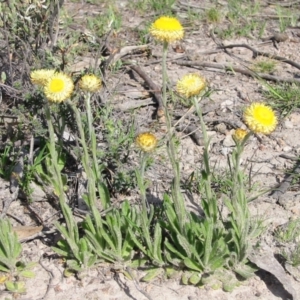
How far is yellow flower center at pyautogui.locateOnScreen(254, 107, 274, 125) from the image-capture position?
242cm

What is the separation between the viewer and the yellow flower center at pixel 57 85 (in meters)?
2.47

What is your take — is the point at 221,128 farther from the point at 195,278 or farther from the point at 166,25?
the point at 166,25

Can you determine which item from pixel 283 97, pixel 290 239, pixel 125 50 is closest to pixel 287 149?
pixel 283 97

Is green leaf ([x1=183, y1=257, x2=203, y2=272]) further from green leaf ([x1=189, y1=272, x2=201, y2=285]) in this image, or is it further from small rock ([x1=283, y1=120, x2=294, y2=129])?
small rock ([x1=283, y1=120, x2=294, y2=129])

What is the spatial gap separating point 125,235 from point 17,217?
27.9 inches

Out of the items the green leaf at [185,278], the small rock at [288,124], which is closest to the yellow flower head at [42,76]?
the green leaf at [185,278]

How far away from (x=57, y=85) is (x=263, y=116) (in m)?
Result: 0.85

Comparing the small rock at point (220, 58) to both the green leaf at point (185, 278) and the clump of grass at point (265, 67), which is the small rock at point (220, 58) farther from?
the green leaf at point (185, 278)

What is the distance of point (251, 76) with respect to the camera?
173 inches

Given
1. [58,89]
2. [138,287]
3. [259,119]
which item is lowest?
[138,287]

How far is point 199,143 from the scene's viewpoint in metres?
3.78

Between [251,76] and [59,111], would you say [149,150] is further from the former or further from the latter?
[251,76]

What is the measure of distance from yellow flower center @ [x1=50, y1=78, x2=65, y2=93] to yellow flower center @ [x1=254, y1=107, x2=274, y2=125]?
802 mm

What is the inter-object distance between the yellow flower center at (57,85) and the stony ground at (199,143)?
1.01 meters
